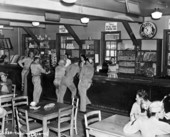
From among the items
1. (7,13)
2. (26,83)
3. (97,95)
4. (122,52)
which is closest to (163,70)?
(122,52)

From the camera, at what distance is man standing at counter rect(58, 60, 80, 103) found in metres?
7.32

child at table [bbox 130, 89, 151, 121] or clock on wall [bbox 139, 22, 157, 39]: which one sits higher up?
clock on wall [bbox 139, 22, 157, 39]

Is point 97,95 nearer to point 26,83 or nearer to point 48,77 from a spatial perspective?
point 48,77

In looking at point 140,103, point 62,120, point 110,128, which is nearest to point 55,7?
point 62,120

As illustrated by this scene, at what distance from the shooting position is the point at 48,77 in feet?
28.6

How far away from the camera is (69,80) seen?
7.41 meters

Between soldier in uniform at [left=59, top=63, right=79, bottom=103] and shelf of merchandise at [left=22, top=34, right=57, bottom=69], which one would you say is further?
shelf of merchandise at [left=22, top=34, right=57, bottom=69]

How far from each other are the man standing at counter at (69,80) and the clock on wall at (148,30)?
397 centimetres

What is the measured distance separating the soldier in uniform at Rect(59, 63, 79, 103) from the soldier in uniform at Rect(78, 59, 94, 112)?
0.25 m

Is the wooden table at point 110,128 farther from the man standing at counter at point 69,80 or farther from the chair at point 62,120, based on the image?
the man standing at counter at point 69,80

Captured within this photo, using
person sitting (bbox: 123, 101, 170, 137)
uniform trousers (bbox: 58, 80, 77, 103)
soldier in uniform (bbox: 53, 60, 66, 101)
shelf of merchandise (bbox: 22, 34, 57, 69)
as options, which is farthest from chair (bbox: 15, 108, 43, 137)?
shelf of merchandise (bbox: 22, 34, 57, 69)

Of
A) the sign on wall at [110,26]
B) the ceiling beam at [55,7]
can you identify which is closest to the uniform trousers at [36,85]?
the ceiling beam at [55,7]

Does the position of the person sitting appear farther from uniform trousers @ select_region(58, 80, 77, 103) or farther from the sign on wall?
the sign on wall

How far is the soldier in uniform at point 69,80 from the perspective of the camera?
24.0 ft
